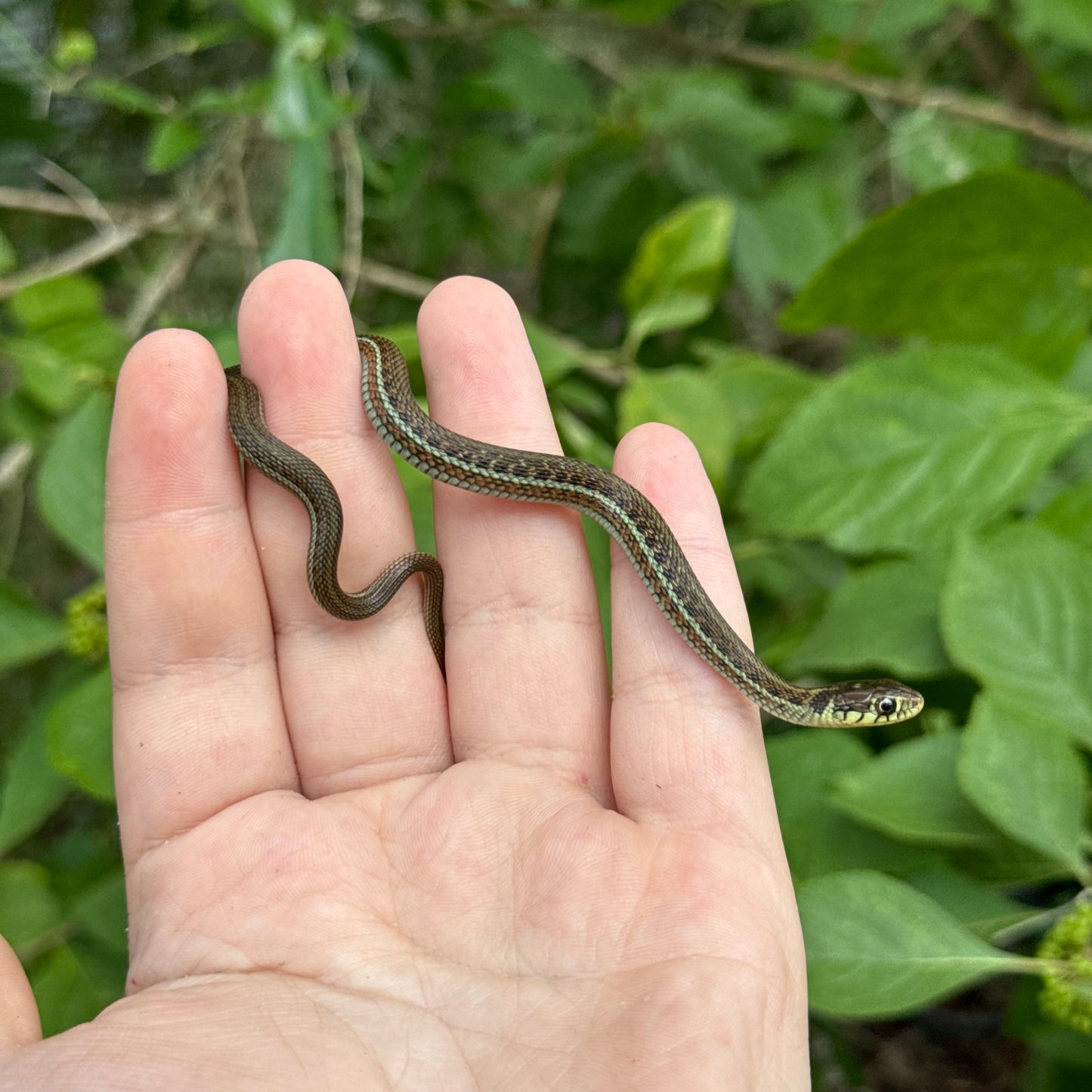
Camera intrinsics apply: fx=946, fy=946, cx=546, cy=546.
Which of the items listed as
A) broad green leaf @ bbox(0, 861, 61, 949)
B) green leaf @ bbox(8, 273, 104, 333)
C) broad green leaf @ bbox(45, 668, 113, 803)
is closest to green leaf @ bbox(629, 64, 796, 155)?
green leaf @ bbox(8, 273, 104, 333)

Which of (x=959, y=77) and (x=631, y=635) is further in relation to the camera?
(x=959, y=77)

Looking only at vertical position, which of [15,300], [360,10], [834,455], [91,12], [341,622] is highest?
[360,10]

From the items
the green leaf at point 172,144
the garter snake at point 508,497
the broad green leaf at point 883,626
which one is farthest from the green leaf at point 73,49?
the broad green leaf at point 883,626

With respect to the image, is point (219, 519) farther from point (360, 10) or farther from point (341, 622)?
point (360, 10)

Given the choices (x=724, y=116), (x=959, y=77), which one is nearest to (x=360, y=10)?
(x=724, y=116)

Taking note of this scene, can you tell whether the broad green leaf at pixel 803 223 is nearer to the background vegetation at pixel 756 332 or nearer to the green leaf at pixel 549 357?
the background vegetation at pixel 756 332

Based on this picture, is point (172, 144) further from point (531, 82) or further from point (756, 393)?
point (756, 393)
